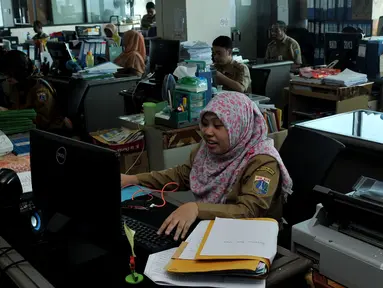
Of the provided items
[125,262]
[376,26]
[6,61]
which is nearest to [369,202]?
[125,262]

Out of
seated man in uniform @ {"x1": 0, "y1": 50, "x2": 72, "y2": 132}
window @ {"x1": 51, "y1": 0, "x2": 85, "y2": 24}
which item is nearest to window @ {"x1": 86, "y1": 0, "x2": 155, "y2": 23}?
window @ {"x1": 51, "y1": 0, "x2": 85, "y2": 24}

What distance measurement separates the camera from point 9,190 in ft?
5.83

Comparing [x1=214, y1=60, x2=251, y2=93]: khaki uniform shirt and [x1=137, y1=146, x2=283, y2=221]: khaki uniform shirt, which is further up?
[x1=214, y1=60, x2=251, y2=93]: khaki uniform shirt

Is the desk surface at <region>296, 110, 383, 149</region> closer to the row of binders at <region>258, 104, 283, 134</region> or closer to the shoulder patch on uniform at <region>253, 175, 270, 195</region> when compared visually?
the row of binders at <region>258, 104, 283, 134</region>

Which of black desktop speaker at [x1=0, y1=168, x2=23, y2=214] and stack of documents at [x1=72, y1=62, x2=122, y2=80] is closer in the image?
black desktop speaker at [x1=0, y1=168, x2=23, y2=214]

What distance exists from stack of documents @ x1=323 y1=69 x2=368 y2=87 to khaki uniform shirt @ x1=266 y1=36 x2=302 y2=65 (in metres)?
1.23

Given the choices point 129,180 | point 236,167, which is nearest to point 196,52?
point 129,180

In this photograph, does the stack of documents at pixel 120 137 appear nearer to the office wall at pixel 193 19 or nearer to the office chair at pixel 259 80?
the office chair at pixel 259 80

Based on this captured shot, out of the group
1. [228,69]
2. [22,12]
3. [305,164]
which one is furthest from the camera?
[22,12]

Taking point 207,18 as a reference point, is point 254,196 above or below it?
below

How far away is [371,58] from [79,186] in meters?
3.90

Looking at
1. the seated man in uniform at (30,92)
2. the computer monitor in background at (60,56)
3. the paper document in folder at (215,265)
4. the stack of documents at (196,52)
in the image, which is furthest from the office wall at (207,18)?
the paper document in folder at (215,265)

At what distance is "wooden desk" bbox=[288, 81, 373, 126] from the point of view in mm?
4297

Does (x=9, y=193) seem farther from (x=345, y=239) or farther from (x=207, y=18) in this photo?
(x=207, y=18)
